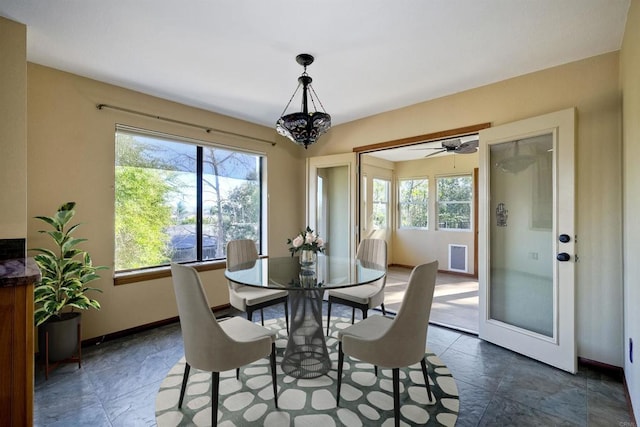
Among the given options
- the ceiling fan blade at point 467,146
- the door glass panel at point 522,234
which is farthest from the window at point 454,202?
the door glass panel at point 522,234

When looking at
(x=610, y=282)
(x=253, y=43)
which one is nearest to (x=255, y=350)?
(x=253, y=43)

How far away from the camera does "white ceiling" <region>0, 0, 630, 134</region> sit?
5.92 feet

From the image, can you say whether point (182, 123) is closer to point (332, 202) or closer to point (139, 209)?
point (139, 209)

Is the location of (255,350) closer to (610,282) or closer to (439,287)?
(610,282)

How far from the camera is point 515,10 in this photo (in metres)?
1.81

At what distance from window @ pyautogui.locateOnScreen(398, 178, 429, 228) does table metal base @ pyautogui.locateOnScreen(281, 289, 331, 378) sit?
188 inches

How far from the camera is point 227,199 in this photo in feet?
13.0

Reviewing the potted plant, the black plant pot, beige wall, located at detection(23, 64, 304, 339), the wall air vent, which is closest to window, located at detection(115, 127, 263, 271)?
beige wall, located at detection(23, 64, 304, 339)

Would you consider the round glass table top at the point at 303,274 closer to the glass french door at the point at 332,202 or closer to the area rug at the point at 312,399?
the area rug at the point at 312,399

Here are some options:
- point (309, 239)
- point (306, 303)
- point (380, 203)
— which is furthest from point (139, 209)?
point (380, 203)

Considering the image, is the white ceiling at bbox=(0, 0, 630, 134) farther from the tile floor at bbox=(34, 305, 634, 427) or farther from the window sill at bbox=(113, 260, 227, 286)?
the tile floor at bbox=(34, 305, 634, 427)

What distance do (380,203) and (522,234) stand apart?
155 inches

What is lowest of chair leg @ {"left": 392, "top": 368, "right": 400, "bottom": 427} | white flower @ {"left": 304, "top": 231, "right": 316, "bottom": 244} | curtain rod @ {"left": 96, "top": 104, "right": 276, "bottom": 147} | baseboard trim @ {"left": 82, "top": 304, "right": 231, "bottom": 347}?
baseboard trim @ {"left": 82, "top": 304, "right": 231, "bottom": 347}

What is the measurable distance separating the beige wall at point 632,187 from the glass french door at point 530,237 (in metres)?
0.30
